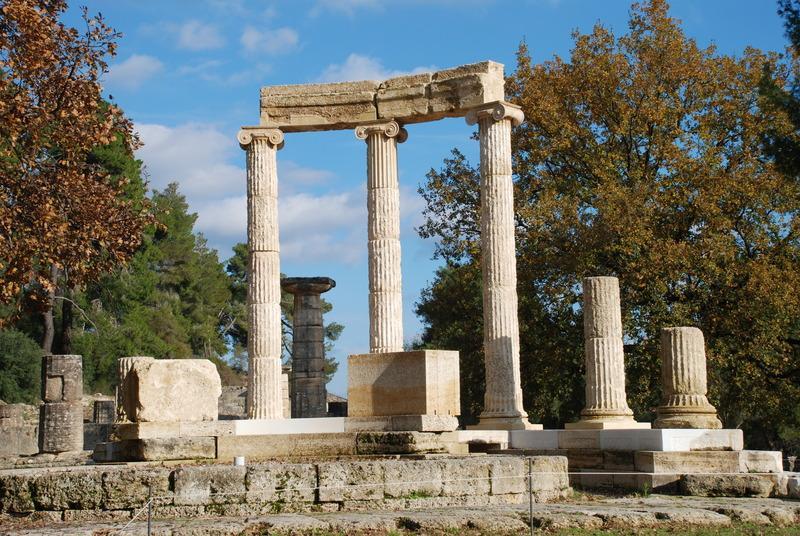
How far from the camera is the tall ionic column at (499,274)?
2372cm

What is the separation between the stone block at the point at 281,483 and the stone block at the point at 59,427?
1723 cm

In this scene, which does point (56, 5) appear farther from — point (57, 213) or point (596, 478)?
point (596, 478)

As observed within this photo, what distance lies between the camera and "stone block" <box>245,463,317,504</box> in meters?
11.6

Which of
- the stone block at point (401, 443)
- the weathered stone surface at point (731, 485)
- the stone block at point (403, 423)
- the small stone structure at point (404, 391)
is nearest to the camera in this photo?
the stone block at point (401, 443)

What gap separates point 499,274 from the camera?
24203mm

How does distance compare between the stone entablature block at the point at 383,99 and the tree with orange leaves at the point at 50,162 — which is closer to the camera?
the tree with orange leaves at the point at 50,162

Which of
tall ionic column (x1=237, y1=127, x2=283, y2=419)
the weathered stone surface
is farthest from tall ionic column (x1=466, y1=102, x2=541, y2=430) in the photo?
the weathered stone surface

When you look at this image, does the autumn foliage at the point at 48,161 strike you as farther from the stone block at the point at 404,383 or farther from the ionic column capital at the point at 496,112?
the ionic column capital at the point at 496,112

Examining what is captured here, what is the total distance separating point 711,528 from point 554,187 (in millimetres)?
19160

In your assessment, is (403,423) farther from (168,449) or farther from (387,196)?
(387,196)

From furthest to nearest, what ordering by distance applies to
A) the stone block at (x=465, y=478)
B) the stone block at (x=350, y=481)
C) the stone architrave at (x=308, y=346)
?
the stone architrave at (x=308, y=346) < the stone block at (x=465, y=478) < the stone block at (x=350, y=481)

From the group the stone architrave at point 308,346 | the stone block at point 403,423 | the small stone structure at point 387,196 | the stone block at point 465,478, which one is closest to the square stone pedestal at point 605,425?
the small stone structure at point 387,196

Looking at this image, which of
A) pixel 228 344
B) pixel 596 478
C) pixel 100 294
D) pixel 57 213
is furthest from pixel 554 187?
pixel 228 344

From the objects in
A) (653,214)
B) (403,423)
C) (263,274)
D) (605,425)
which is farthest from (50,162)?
(653,214)
